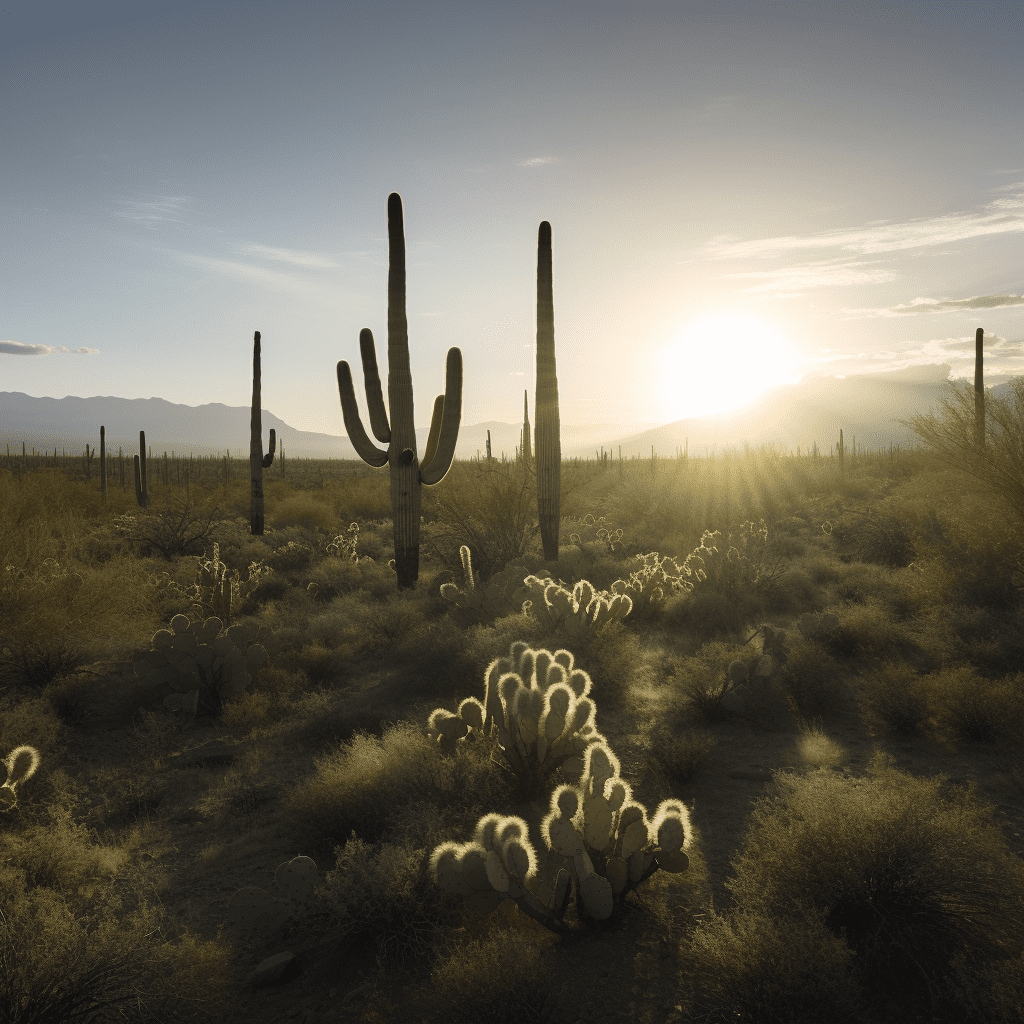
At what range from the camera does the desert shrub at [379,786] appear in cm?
455

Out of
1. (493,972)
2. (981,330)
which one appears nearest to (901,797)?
(493,972)

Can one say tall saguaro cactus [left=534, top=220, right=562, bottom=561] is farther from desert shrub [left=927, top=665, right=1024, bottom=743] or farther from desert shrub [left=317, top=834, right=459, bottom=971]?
desert shrub [left=317, top=834, right=459, bottom=971]

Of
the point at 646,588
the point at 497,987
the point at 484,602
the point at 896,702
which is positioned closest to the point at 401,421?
the point at 484,602

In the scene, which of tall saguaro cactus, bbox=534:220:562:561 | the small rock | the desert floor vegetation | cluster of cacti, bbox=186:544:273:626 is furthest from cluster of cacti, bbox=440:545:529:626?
the small rock

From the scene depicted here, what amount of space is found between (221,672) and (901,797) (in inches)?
239

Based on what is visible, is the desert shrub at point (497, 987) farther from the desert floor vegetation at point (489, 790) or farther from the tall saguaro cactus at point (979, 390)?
the tall saguaro cactus at point (979, 390)

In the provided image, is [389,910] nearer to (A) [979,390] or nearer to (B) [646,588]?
(B) [646,588]

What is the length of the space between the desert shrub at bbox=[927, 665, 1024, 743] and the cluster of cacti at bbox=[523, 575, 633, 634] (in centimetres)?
361

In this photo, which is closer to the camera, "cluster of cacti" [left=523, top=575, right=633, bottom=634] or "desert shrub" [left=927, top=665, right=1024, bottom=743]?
"desert shrub" [left=927, top=665, right=1024, bottom=743]

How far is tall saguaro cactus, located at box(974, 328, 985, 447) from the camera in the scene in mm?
12273

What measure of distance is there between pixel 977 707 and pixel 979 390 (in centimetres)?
1708

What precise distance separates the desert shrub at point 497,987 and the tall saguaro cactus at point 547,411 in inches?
405

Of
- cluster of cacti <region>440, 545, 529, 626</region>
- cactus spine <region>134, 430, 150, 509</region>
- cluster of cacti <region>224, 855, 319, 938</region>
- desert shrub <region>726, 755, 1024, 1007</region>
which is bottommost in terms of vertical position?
cluster of cacti <region>224, 855, 319, 938</region>

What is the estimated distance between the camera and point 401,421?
1210 centimetres
